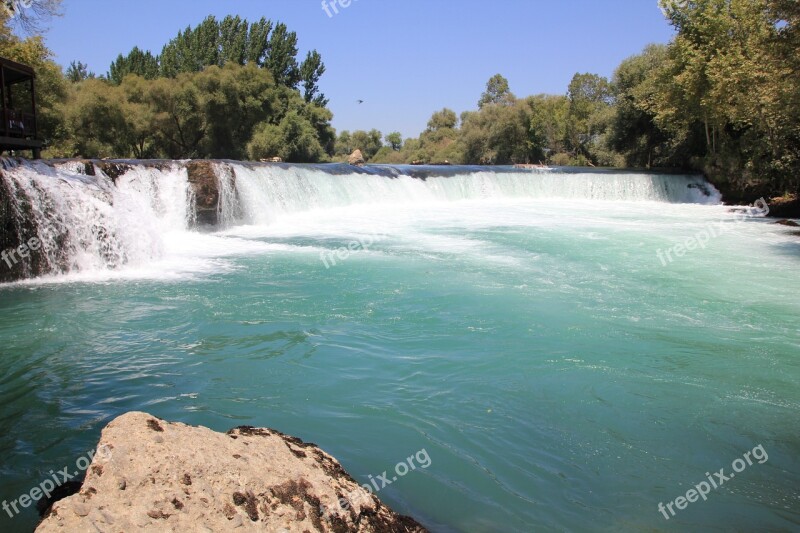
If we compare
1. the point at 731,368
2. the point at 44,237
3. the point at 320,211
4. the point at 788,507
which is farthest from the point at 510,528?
the point at 320,211

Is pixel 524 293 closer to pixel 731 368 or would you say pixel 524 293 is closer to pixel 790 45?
pixel 731 368

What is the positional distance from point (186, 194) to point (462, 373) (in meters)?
12.9

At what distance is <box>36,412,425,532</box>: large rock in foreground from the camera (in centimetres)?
235

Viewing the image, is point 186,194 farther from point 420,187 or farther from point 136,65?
point 136,65

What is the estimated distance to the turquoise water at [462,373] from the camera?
13.1ft

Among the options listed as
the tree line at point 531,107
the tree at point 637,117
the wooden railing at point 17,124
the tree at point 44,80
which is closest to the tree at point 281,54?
the tree line at point 531,107

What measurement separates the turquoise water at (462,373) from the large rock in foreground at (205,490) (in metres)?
0.86

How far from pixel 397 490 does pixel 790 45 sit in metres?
16.3

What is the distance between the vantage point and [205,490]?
8.29ft

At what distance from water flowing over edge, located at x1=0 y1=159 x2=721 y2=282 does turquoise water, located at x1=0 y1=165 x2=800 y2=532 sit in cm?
65

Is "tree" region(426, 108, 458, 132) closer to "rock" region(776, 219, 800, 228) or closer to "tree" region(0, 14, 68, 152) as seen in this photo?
"tree" region(0, 14, 68, 152)

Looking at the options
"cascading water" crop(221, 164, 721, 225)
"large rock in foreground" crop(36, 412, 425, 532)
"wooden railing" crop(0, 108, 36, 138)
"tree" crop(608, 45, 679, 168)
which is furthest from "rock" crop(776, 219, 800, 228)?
"wooden railing" crop(0, 108, 36, 138)

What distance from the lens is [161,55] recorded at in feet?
186

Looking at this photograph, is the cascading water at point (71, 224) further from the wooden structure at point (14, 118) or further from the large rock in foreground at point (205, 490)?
the large rock in foreground at point (205, 490)
